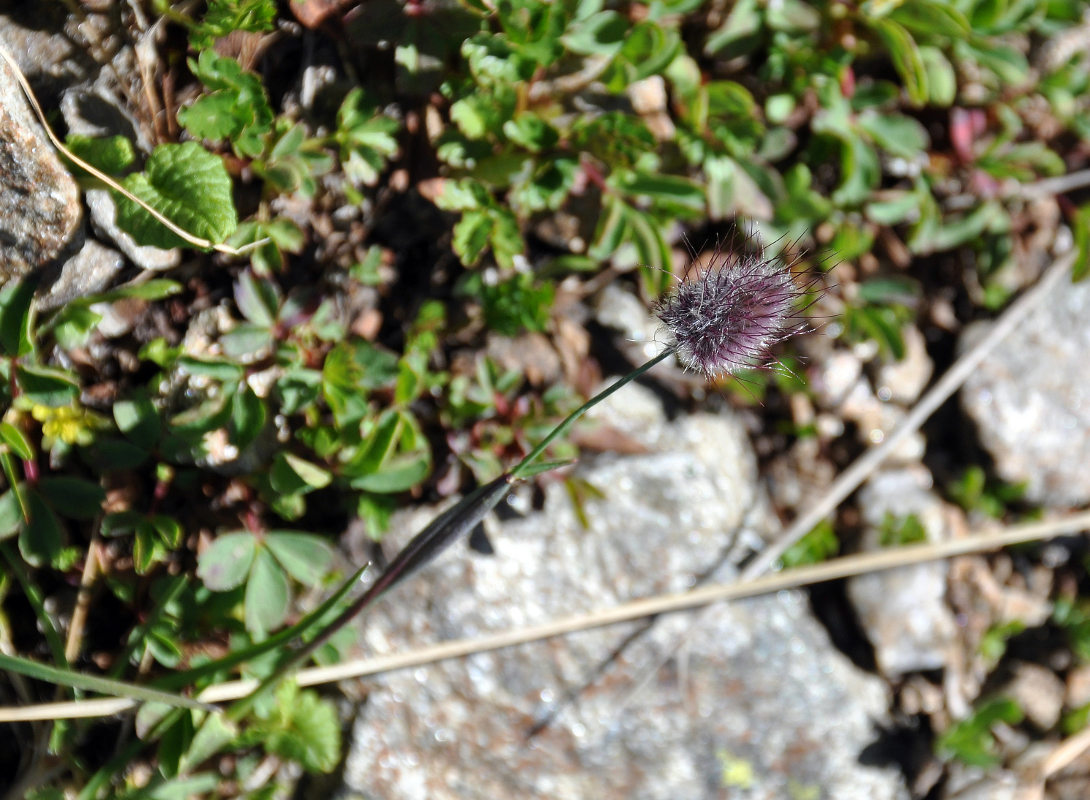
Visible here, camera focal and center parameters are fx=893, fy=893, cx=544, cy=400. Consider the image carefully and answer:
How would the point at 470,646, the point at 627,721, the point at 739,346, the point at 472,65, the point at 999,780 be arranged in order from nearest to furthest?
the point at 739,346 < the point at 472,65 < the point at 470,646 < the point at 627,721 < the point at 999,780

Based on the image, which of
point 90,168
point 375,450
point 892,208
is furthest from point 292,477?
point 892,208

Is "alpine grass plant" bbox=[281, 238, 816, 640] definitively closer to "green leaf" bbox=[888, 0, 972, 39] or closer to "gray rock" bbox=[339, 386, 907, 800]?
"gray rock" bbox=[339, 386, 907, 800]

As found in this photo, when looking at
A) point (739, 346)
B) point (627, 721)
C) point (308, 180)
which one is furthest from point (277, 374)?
point (627, 721)

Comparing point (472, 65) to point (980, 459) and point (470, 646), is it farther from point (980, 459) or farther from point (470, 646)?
point (980, 459)

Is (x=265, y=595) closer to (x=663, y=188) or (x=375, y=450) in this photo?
(x=375, y=450)

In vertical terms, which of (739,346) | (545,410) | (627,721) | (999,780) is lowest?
(999,780)

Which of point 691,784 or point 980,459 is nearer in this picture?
point 691,784

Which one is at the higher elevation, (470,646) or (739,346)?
(739,346)
